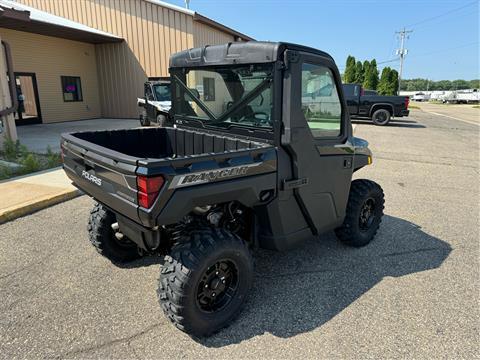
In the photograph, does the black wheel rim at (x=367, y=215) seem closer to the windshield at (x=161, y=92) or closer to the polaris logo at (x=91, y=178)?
the polaris logo at (x=91, y=178)

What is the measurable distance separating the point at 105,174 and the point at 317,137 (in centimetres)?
181

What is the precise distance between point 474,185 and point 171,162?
7281 mm

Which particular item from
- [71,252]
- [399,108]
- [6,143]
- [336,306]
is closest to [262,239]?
[336,306]

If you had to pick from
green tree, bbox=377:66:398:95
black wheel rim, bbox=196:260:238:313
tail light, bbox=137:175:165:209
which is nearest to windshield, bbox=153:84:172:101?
black wheel rim, bbox=196:260:238:313

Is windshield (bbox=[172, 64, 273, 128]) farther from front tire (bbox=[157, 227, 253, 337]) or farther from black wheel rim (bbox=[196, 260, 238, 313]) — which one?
black wheel rim (bbox=[196, 260, 238, 313])

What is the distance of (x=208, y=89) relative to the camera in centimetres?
337

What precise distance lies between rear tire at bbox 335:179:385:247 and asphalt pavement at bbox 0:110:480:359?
18 cm

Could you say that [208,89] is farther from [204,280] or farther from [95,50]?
[95,50]

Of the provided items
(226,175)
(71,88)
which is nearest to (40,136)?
(71,88)

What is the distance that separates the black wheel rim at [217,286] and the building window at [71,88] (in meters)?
17.4

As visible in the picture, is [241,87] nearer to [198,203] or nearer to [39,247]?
[198,203]

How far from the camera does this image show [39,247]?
387 cm

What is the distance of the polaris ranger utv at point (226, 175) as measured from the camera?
2309 mm

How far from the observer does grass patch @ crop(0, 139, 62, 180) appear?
6.69 m
